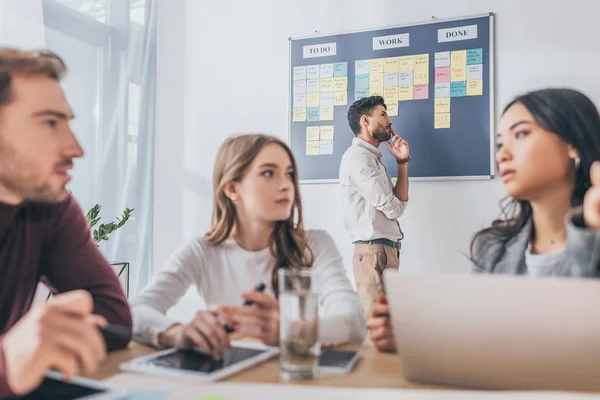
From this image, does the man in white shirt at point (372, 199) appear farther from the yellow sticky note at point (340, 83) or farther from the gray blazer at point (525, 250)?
the gray blazer at point (525, 250)

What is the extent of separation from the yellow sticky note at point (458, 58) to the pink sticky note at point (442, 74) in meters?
0.04

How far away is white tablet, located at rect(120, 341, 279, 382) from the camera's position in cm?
71

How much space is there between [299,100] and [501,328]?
8.42ft

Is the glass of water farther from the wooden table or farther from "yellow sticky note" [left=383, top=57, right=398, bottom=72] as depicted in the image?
"yellow sticky note" [left=383, top=57, right=398, bottom=72]

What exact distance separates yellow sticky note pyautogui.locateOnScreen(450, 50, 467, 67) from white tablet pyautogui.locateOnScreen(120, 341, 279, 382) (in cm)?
224

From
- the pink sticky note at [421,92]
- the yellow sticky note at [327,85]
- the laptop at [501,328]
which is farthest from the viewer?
the yellow sticky note at [327,85]

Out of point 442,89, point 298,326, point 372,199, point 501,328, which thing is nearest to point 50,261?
point 298,326

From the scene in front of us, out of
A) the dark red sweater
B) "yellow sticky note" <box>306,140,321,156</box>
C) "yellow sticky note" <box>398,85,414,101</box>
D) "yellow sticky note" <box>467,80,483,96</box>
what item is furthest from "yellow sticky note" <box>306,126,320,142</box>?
the dark red sweater

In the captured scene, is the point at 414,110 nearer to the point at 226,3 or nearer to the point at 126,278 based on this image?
the point at 226,3

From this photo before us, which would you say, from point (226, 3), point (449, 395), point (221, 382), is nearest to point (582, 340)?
point (449, 395)

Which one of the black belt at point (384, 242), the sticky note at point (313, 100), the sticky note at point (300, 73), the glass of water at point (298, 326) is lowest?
the black belt at point (384, 242)

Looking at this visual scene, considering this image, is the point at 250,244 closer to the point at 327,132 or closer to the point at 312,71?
the point at 327,132

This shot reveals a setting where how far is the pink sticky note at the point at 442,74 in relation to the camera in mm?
2750

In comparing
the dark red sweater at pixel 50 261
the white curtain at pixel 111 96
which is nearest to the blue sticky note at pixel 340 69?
the white curtain at pixel 111 96
